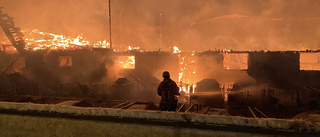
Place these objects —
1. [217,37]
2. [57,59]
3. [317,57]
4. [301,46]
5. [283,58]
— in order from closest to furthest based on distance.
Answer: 1. [283,58]
2. [57,59]
3. [317,57]
4. [301,46]
5. [217,37]

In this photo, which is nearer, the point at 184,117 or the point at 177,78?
the point at 184,117

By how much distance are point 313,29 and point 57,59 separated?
39.9 meters

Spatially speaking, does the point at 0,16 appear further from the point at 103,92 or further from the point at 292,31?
the point at 292,31

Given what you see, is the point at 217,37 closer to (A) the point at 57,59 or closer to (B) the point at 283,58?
(B) the point at 283,58

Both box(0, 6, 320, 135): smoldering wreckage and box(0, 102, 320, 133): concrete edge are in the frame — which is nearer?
box(0, 102, 320, 133): concrete edge

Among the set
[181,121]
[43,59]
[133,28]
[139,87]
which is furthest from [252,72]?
[133,28]

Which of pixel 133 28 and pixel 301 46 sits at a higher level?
pixel 133 28

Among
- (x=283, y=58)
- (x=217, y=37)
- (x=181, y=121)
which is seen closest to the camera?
(x=181, y=121)

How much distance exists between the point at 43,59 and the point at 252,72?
2067cm

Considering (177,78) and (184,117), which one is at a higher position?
(184,117)

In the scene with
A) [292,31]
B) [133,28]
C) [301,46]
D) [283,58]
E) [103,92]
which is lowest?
[103,92]

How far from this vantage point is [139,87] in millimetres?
17500

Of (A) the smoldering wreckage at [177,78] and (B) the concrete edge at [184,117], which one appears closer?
(B) the concrete edge at [184,117]

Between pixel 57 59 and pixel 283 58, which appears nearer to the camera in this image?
pixel 283 58
